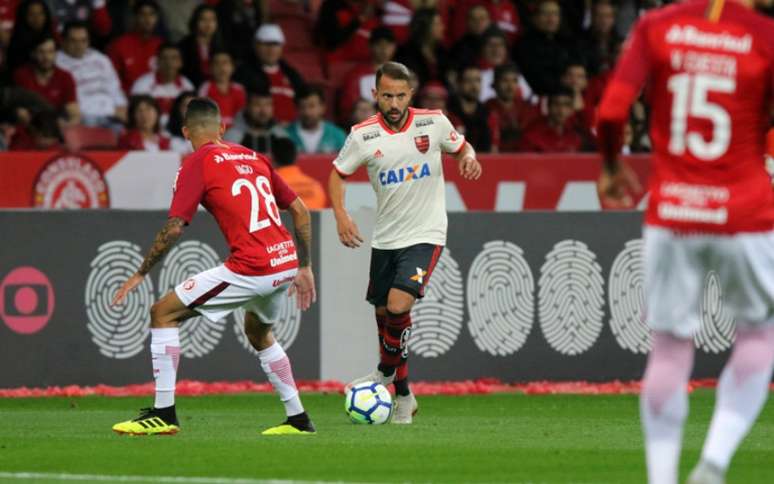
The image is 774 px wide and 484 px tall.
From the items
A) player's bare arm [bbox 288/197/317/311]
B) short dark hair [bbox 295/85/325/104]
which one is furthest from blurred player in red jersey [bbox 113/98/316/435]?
short dark hair [bbox 295/85/325/104]

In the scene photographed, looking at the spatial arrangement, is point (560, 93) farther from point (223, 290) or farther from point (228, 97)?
point (223, 290)

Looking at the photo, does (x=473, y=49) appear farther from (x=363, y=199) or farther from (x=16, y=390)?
(x=16, y=390)

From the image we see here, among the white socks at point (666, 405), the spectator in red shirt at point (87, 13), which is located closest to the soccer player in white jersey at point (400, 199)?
the white socks at point (666, 405)

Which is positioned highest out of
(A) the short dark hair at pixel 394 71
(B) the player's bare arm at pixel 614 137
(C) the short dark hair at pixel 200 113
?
(B) the player's bare arm at pixel 614 137

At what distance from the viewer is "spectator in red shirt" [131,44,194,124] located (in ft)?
60.2

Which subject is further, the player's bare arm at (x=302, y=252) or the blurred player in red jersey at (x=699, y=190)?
the player's bare arm at (x=302, y=252)

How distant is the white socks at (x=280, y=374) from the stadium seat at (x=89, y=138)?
681 centimetres

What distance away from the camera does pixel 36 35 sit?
1816 centimetres

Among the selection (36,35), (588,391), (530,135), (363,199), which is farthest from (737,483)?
(36,35)

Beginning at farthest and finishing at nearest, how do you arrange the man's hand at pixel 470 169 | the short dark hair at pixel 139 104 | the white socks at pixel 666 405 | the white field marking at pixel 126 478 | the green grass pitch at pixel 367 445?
1. the short dark hair at pixel 139 104
2. the man's hand at pixel 470 169
3. the green grass pitch at pixel 367 445
4. the white field marking at pixel 126 478
5. the white socks at pixel 666 405

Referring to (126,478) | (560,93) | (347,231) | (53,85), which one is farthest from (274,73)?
(126,478)

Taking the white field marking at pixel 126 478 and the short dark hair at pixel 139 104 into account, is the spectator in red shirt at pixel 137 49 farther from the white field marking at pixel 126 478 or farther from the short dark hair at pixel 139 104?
the white field marking at pixel 126 478

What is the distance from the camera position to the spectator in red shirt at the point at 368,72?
63.0ft

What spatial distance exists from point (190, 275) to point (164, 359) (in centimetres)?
440
